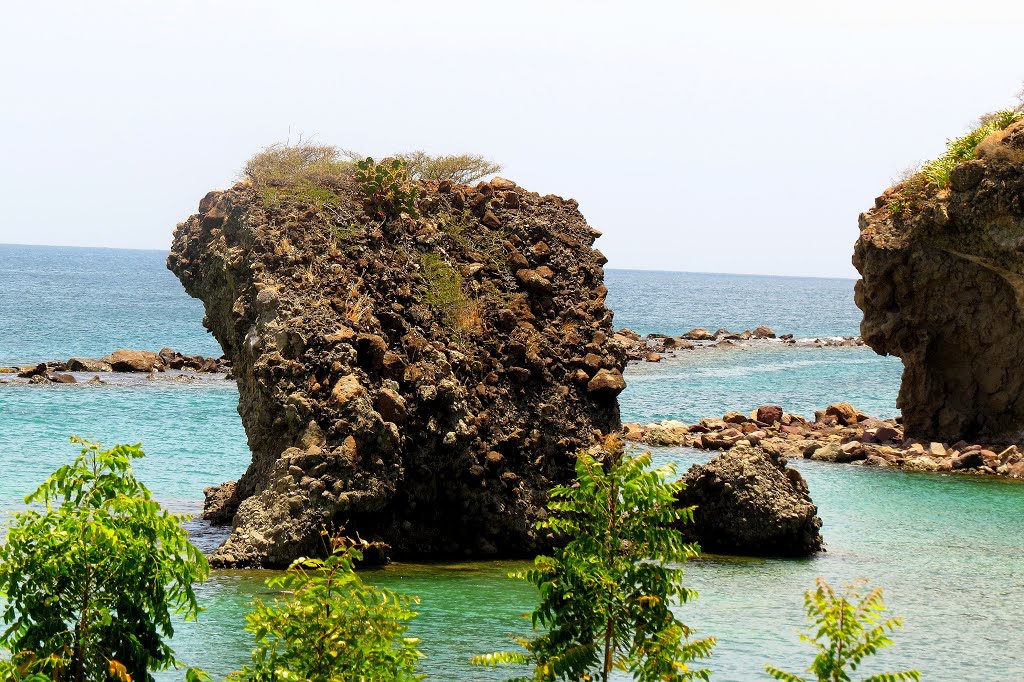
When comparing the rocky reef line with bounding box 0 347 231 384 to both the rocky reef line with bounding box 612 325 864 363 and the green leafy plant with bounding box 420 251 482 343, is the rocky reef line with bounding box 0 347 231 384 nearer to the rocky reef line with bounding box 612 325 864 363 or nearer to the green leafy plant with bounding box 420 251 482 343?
the rocky reef line with bounding box 612 325 864 363

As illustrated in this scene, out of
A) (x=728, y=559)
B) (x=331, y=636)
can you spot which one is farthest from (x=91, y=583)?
(x=728, y=559)

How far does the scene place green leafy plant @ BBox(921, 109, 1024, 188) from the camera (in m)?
33.6

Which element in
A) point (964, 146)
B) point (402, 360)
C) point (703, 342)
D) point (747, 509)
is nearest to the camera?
point (402, 360)

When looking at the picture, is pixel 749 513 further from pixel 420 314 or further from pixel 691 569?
pixel 420 314

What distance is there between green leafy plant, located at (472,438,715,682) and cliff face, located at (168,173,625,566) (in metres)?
8.66

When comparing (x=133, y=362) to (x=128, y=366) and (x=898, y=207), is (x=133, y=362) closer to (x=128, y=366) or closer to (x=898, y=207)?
(x=128, y=366)

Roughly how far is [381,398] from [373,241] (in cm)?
285

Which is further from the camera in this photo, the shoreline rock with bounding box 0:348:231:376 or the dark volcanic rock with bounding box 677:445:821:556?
the shoreline rock with bounding box 0:348:231:376

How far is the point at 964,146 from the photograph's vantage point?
3406cm

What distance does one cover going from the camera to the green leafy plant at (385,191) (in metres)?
19.9

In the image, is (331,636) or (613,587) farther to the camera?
(613,587)

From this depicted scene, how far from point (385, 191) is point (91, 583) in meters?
12.7

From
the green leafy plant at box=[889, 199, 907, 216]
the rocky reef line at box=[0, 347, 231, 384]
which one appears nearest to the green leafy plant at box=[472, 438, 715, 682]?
the green leafy plant at box=[889, 199, 907, 216]

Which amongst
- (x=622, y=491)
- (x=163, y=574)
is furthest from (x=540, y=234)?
(x=163, y=574)
